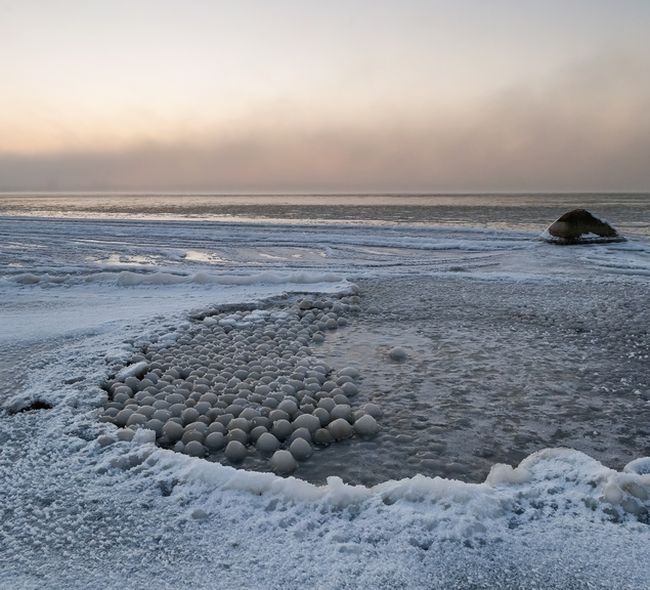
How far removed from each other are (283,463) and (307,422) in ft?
1.63

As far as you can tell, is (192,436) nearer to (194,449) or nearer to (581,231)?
(194,449)

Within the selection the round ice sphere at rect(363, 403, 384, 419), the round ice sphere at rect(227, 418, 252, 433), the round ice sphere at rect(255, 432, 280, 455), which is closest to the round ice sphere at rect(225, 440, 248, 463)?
the round ice sphere at rect(255, 432, 280, 455)

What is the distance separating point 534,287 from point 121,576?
828 centimetres

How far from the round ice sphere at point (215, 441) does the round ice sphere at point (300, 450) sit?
504 millimetres

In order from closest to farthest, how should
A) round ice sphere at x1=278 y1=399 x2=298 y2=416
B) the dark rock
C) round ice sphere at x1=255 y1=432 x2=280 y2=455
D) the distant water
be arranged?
round ice sphere at x1=255 y1=432 x2=280 y2=455, round ice sphere at x1=278 y1=399 x2=298 y2=416, the dark rock, the distant water

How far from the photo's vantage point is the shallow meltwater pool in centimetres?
341

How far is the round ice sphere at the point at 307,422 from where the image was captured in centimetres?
364

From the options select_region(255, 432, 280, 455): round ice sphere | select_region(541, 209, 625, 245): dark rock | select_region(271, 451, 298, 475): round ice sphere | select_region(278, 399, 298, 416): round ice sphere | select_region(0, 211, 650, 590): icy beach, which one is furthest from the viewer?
select_region(541, 209, 625, 245): dark rock

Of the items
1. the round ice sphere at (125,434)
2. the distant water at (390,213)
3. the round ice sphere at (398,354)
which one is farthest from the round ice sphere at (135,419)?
the distant water at (390,213)

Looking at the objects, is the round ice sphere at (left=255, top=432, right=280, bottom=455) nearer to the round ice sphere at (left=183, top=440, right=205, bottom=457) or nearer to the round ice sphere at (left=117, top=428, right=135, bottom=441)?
the round ice sphere at (left=183, top=440, right=205, bottom=457)

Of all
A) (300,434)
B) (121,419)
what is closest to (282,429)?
(300,434)

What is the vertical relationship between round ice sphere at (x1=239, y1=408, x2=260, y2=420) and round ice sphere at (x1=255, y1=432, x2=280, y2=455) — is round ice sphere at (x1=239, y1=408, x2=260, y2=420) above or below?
above

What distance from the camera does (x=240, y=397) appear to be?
13.7 feet

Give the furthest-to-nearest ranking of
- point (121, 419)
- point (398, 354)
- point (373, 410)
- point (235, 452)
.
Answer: point (398, 354), point (373, 410), point (121, 419), point (235, 452)
